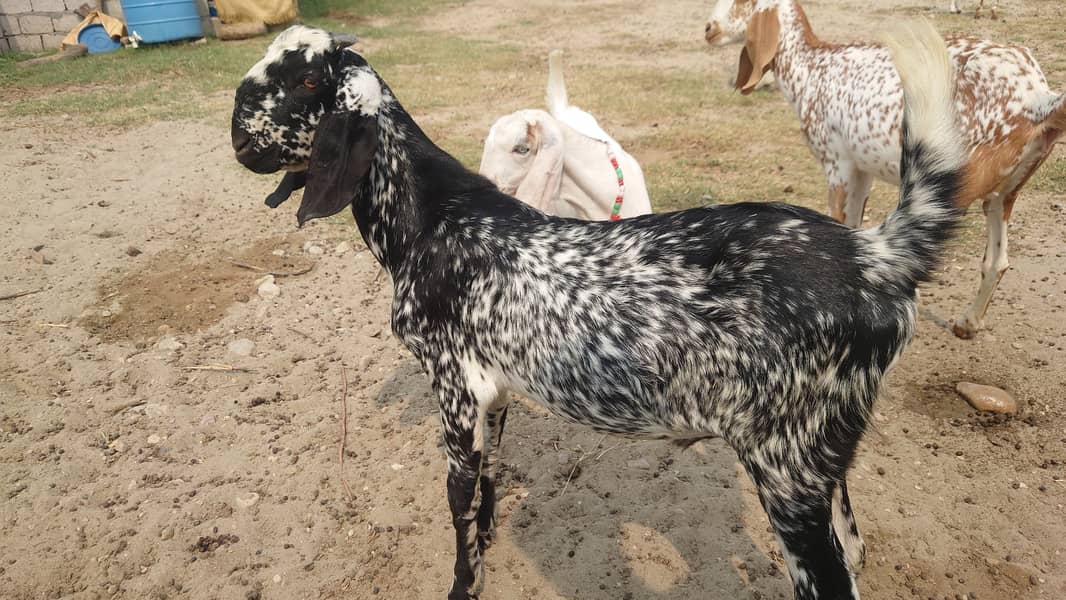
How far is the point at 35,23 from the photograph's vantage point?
14.0m

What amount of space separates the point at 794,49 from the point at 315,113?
4.17m

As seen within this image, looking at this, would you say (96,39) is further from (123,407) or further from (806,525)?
(806,525)

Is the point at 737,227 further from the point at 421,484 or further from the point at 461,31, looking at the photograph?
the point at 461,31

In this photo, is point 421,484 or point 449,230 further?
point 421,484

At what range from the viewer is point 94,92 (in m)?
11.2

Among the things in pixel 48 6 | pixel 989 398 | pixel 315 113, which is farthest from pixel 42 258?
pixel 48 6

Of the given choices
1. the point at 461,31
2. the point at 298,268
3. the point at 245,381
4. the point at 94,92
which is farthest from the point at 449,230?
the point at 461,31

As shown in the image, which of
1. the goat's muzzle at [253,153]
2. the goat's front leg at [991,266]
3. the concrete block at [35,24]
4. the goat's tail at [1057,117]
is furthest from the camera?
the concrete block at [35,24]

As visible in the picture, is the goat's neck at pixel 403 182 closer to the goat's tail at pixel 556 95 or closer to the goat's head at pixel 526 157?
the goat's head at pixel 526 157

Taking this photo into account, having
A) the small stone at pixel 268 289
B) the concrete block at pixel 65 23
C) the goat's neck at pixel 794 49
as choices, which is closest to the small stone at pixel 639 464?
the small stone at pixel 268 289

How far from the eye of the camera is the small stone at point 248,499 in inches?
150

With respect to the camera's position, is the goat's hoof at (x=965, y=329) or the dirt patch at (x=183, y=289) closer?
the goat's hoof at (x=965, y=329)

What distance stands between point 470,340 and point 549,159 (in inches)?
67.1

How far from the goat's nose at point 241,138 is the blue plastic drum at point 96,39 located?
13.5 metres
